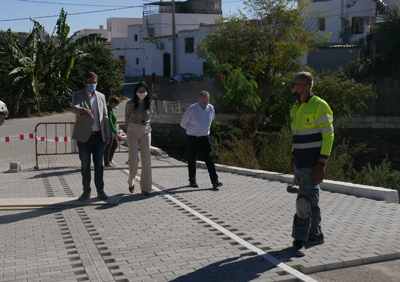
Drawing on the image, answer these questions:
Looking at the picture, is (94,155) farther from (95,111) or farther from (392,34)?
(392,34)

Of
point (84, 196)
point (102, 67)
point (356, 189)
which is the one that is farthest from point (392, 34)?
point (84, 196)

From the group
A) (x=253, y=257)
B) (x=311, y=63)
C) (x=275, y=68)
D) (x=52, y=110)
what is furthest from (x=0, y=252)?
(x=311, y=63)

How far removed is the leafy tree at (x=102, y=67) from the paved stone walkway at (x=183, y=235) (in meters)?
24.9

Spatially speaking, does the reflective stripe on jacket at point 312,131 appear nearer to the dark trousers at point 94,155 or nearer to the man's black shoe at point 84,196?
the dark trousers at point 94,155

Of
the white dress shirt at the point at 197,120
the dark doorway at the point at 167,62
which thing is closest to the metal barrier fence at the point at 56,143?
the white dress shirt at the point at 197,120

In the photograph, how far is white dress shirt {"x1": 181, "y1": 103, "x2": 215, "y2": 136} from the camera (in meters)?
9.07

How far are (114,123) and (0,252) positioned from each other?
21.9ft

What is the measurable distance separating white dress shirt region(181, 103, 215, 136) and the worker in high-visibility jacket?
377 cm

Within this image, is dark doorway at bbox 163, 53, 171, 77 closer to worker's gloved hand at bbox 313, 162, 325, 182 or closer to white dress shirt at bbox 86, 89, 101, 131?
white dress shirt at bbox 86, 89, 101, 131

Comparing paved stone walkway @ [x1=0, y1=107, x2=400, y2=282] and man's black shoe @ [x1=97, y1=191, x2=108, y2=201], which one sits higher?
man's black shoe @ [x1=97, y1=191, x2=108, y2=201]

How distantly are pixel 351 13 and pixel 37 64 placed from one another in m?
30.2

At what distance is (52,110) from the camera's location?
98.6 feet

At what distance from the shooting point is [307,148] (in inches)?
208

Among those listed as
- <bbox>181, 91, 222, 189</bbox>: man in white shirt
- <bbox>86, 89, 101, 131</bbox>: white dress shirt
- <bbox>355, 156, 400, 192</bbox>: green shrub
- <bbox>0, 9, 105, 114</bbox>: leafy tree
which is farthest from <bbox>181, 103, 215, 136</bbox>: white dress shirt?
<bbox>0, 9, 105, 114</bbox>: leafy tree
